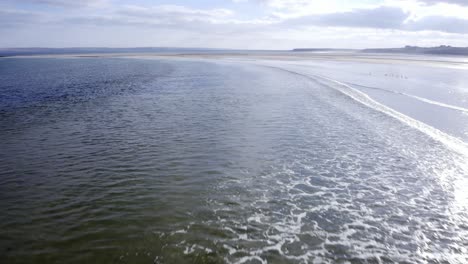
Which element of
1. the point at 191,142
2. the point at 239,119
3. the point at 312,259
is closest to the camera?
the point at 312,259

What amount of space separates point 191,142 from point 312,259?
10158 mm

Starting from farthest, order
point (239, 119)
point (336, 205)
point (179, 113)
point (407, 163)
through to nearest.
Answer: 1. point (179, 113)
2. point (239, 119)
3. point (407, 163)
4. point (336, 205)

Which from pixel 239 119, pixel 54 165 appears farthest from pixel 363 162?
pixel 54 165

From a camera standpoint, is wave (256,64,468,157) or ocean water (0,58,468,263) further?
wave (256,64,468,157)

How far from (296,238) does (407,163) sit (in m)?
8.44

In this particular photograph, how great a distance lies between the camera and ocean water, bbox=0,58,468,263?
8773 mm

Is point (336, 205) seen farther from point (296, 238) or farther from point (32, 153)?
point (32, 153)

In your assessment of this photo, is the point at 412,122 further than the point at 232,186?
Yes

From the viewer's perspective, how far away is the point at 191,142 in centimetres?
1744

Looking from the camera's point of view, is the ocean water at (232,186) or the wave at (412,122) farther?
the wave at (412,122)

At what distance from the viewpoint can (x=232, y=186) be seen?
40.6ft

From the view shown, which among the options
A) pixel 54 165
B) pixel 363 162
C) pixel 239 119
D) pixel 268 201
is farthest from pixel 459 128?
pixel 54 165

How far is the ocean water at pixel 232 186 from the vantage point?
28.8ft

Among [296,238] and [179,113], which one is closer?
[296,238]
